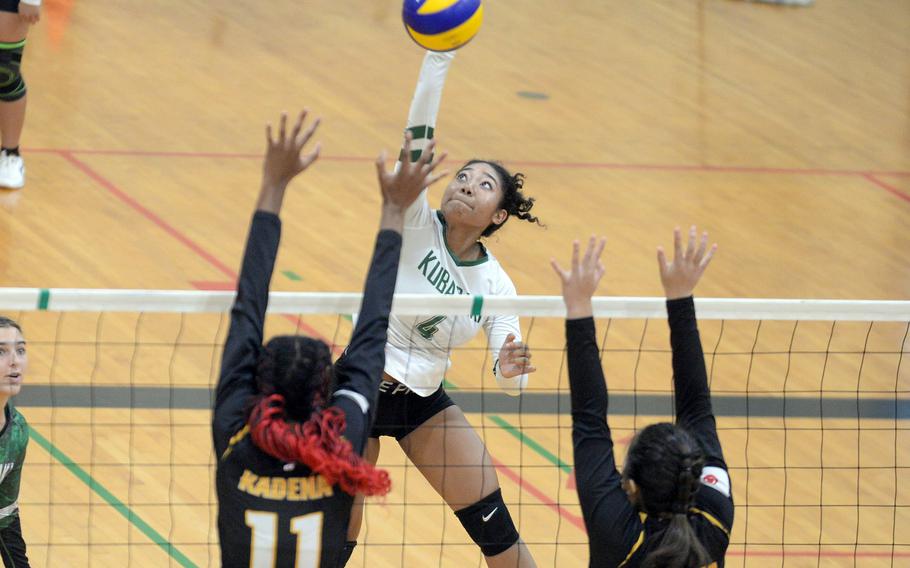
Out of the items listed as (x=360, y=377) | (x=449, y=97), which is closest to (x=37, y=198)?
(x=449, y=97)

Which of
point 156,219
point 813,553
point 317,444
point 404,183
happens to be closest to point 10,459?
point 317,444

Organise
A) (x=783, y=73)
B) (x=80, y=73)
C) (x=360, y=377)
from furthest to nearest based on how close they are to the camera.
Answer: (x=783, y=73), (x=80, y=73), (x=360, y=377)

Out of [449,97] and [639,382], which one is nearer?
[639,382]

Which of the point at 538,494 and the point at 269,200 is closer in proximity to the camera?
the point at 269,200

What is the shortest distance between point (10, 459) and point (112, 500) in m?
1.61

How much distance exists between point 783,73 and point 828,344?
17.7 feet

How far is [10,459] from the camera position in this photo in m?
4.43

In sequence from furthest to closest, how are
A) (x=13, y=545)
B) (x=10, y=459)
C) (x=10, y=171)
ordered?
→ (x=10, y=171)
(x=13, y=545)
(x=10, y=459)

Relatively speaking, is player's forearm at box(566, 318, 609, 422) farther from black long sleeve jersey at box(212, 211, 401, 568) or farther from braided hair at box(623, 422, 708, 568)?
black long sleeve jersey at box(212, 211, 401, 568)

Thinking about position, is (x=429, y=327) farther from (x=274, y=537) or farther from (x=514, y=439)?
(x=514, y=439)

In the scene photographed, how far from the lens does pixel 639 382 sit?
24.2ft

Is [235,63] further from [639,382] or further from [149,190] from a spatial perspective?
[639,382]

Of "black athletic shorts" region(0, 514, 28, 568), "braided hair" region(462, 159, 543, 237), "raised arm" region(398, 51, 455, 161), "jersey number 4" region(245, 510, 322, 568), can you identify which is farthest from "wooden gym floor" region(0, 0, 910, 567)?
"jersey number 4" region(245, 510, 322, 568)

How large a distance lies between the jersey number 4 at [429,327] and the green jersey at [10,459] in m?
1.44
